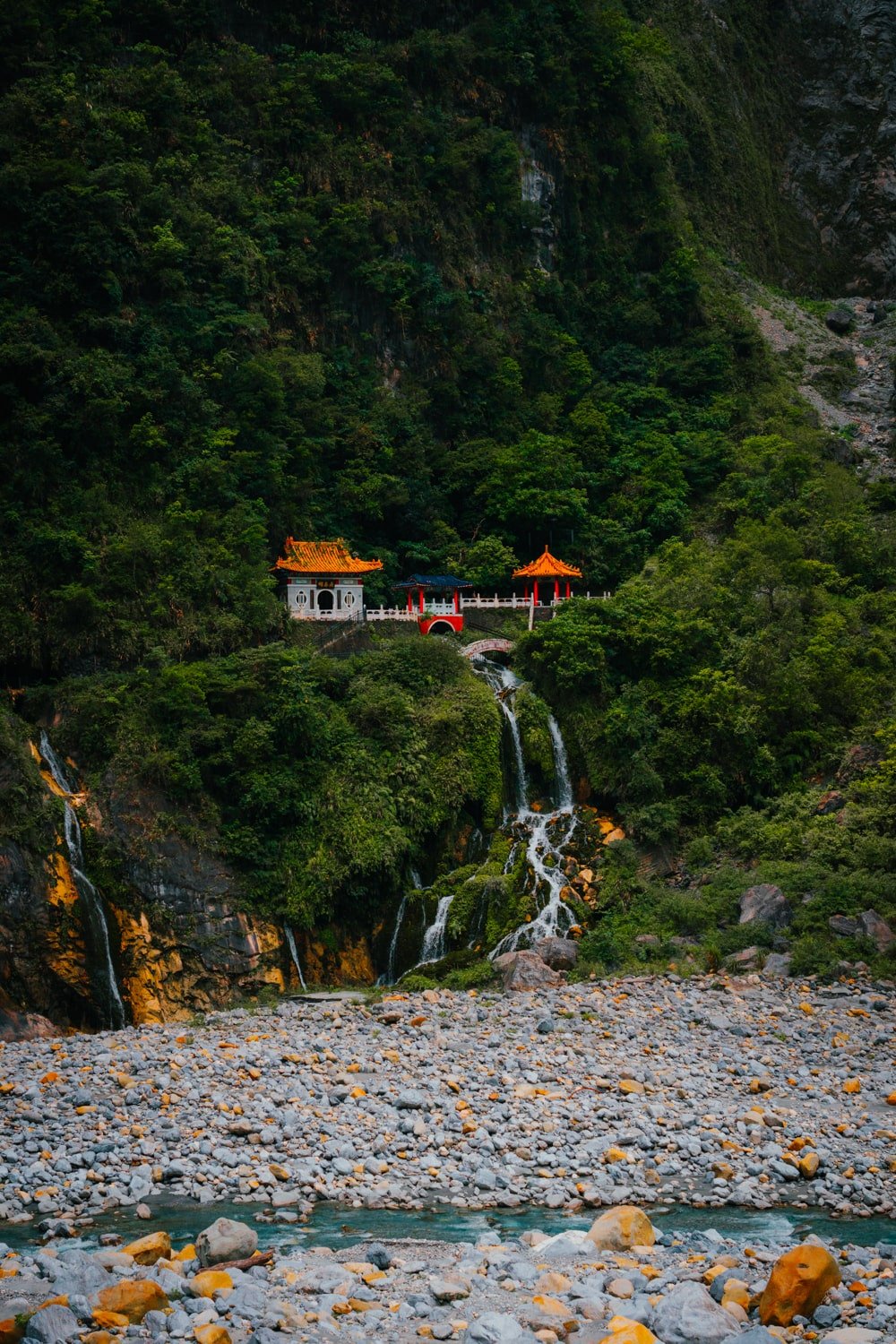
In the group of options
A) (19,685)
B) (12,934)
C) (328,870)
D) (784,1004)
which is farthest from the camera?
(19,685)

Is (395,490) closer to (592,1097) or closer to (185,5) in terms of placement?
(185,5)

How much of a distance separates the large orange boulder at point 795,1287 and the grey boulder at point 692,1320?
472 mm

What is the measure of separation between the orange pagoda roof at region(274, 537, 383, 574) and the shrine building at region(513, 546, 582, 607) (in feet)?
15.2

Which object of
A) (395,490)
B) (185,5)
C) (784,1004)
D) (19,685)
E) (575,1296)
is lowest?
(784,1004)

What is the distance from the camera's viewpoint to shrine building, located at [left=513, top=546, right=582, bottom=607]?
1705 inches

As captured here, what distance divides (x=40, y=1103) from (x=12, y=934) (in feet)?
30.3

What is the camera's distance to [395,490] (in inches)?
1806

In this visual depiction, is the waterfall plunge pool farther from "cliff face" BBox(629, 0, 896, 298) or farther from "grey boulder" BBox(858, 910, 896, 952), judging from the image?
"cliff face" BBox(629, 0, 896, 298)

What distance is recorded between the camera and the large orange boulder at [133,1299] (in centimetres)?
1275

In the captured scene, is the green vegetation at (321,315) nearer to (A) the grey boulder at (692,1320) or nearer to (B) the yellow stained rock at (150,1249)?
(B) the yellow stained rock at (150,1249)

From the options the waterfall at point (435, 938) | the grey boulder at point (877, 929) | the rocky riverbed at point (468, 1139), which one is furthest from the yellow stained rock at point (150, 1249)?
the grey boulder at point (877, 929)

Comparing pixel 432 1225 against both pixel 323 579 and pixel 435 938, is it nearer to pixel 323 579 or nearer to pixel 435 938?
pixel 435 938

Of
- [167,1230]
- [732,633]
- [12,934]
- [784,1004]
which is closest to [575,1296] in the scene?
[167,1230]

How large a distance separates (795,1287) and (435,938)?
63.7 feet
